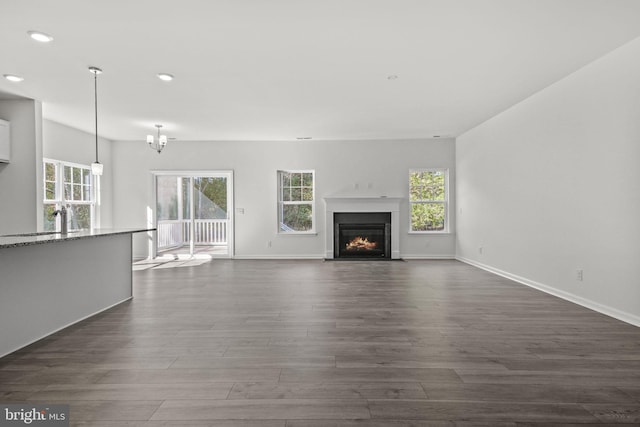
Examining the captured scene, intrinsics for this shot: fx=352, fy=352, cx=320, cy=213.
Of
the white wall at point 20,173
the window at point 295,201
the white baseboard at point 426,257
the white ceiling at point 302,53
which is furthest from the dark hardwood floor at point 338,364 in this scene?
the window at point 295,201

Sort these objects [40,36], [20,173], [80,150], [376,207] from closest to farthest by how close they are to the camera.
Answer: [40,36]
[20,173]
[80,150]
[376,207]

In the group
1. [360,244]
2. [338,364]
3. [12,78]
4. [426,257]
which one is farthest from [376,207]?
[12,78]

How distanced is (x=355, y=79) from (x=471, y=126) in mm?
3431

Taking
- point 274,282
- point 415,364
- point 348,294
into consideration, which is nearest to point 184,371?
point 415,364

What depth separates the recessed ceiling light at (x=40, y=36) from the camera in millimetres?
3068

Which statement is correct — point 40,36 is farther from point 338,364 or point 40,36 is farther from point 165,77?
point 338,364

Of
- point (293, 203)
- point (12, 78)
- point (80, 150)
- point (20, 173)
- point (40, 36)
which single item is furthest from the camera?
point (293, 203)

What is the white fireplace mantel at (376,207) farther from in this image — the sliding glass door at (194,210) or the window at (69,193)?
the window at (69,193)

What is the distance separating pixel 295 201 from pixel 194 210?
2280 mm

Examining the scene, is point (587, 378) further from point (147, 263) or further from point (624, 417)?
point (147, 263)

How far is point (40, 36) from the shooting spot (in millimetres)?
3115

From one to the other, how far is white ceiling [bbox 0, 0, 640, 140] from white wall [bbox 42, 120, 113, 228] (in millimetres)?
572

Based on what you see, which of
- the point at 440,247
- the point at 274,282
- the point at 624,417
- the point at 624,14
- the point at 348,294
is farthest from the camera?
the point at 440,247

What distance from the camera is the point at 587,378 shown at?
87.4 inches
